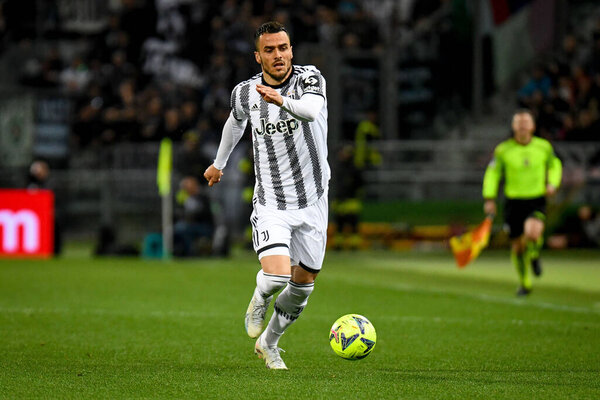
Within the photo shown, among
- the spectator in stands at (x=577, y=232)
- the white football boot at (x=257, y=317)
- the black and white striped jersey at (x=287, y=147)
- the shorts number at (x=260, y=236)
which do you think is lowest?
the spectator in stands at (x=577, y=232)

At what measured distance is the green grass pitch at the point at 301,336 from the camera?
21.2 ft

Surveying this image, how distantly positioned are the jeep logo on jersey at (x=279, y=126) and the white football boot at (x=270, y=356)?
1414 millimetres

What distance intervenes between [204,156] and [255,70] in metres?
3.94

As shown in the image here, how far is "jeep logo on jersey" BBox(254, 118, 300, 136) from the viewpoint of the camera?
7188 mm

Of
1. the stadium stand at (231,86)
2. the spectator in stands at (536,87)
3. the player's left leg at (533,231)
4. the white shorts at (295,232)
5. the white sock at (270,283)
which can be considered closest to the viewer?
the white sock at (270,283)

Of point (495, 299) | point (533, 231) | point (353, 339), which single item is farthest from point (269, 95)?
point (533, 231)

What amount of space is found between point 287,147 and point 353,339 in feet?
4.40

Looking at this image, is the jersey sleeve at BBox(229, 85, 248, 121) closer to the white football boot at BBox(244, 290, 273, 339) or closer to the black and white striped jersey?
the black and white striped jersey

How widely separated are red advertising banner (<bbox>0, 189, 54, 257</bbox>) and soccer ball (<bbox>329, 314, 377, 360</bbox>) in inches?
476

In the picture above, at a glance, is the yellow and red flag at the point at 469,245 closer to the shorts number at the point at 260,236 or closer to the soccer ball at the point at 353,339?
the soccer ball at the point at 353,339

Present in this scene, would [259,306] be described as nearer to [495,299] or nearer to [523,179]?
[495,299]

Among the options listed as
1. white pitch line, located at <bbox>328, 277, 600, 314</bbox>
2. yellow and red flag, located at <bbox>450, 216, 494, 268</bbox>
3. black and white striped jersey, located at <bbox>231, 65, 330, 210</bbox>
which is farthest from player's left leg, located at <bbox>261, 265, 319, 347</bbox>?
yellow and red flag, located at <bbox>450, 216, 494, 268</bbox>

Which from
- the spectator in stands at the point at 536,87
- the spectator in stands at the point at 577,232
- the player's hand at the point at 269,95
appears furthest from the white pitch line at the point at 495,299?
the spectator in stands at the point at 536,87

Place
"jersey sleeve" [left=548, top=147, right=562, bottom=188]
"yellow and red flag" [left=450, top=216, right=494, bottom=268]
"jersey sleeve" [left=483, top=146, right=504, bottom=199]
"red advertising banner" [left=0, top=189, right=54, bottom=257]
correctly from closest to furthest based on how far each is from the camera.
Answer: "jersey sleeve" [left=548, top=147, right=562, bottom=188], "jersey sleeve" [left=483, top=146, right=504, bottom=199], "yellow and red flag" [left=450, top=216, right=494, bottom=268], "red advertising banner" [left=0, top=189, right=54, bottom=257]
